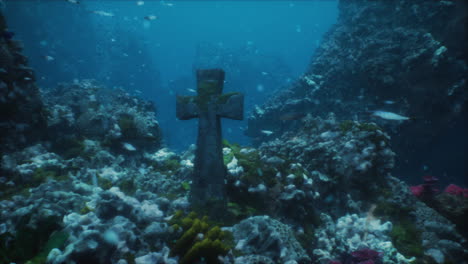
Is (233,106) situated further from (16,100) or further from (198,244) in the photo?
(16,100)

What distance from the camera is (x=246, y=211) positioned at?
502cm

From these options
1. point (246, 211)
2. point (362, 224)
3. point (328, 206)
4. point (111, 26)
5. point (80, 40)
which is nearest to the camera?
point (246, 211)

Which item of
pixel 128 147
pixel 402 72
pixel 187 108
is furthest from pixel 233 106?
pixel 402 72

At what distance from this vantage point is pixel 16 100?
7.38m

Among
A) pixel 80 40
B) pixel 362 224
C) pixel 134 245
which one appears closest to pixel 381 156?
pixel 362 224

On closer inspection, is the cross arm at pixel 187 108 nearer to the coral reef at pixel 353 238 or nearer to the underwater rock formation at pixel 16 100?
the coral reef at pixel 353 238

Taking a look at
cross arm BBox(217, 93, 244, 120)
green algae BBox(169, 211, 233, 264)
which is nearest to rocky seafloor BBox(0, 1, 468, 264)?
green algae BBox(169, 211, 233, 264)

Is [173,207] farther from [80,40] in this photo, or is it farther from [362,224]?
[80,40]

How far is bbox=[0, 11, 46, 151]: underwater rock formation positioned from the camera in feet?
23.2

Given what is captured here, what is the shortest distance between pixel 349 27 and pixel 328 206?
53.8 feet

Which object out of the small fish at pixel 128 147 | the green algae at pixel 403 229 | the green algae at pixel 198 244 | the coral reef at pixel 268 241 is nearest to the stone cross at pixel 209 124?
the coral reef at pixel 268 241

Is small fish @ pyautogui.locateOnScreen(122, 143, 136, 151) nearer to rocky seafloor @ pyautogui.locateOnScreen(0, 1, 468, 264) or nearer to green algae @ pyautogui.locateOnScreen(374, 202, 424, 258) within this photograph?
rocky seafloor @ pyautogui.locateOnScreen(0, 1, 468, 264)

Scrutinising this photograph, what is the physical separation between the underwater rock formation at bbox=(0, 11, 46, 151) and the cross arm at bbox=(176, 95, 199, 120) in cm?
524

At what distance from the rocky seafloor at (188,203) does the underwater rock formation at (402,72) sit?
244 inches
